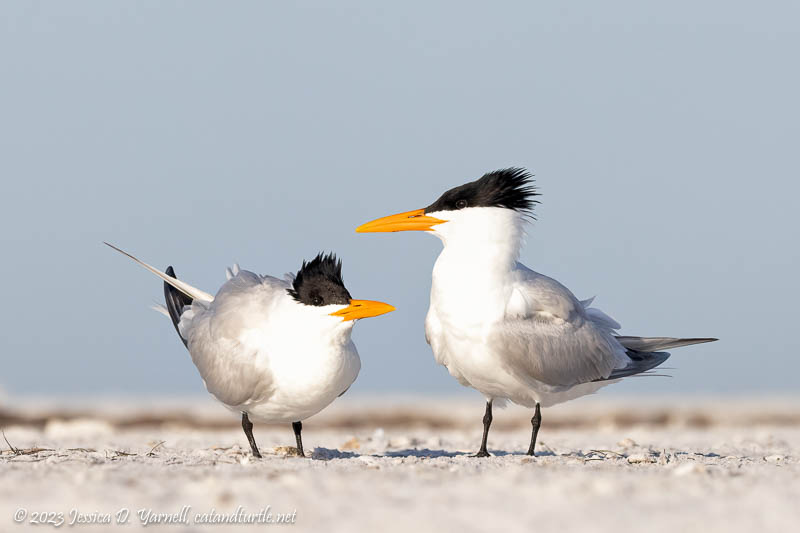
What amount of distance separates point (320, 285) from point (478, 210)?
4.50 ft

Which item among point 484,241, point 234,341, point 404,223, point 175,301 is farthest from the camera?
point 175,301

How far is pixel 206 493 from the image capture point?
451 cm

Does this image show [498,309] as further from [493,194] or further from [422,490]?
[422,490]

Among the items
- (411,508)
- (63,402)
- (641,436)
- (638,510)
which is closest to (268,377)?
(411,508)

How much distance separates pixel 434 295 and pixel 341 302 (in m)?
0.88

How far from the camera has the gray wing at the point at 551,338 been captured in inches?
286

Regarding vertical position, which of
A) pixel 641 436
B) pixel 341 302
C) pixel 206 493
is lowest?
pixel 641 436

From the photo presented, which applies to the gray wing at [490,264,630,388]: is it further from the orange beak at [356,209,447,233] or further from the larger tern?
the orange beak at [356,209,447,233]

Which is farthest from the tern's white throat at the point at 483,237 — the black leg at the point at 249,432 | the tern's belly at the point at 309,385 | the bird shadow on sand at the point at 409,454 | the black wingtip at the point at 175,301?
the black wingtip at the point at 175,301

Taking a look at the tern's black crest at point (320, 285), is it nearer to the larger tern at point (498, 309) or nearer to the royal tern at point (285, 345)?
the royal tern at point (285, 345)

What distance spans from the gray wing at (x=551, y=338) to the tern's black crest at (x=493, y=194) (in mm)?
522

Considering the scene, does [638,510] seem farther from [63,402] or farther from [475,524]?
[63,402]

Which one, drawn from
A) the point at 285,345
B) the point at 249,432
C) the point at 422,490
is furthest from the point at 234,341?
the point at 422,490

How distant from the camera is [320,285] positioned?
22.8ft
